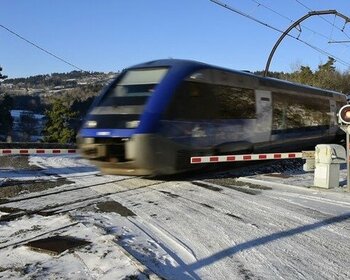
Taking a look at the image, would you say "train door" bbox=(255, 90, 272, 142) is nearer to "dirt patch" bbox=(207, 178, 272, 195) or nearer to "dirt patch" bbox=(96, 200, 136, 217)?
"dirt patch" bbox=(207, 178, 272, 195)

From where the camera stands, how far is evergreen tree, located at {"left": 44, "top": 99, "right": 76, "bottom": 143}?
6775cm

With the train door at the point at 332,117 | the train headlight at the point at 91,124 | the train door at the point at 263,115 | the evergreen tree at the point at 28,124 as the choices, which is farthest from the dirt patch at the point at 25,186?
the evergreen tree at the point at 28,124

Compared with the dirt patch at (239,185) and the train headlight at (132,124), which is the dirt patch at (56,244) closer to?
the train headlight at (132,124)

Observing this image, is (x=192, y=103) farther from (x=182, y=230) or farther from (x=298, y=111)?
(x=298, y=111)

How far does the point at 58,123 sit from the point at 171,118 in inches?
2339

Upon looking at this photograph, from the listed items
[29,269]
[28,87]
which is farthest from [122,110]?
[28,87]

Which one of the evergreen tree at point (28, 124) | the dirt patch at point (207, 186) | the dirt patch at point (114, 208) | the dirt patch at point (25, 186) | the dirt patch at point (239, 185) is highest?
the evergreen tree at point (28, 124)

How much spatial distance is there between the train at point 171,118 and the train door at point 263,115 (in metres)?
0.03

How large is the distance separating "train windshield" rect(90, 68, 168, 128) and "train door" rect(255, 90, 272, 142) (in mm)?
4800

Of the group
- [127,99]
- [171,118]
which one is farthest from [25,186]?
[171,118]

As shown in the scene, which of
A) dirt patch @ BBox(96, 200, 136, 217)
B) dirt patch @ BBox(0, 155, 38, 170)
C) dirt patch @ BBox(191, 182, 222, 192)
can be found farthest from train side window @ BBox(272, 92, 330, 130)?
dirt patch @ BBox(96, 200, 136, 217)

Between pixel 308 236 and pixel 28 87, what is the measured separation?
72152 millimetres

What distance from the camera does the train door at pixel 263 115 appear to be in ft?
53.5

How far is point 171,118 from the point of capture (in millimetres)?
11914
